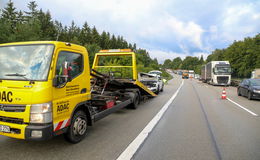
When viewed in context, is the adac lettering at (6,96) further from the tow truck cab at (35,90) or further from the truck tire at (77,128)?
the truck tire at (77,128)

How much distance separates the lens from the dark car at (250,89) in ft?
34.1

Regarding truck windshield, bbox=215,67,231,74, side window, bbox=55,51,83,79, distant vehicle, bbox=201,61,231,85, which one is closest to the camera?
side window, bbox=55,51,83,79

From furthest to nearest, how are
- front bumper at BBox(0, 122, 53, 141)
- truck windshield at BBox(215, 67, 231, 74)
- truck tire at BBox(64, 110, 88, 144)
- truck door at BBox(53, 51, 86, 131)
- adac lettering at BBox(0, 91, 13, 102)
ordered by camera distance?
truck windshield at BBox(215, 67, 231, 74) → truck tire at BBox(64, 110, 88, 144) → truck door at BBox(53, 51, 86, 131) → adac lettering at BBox(0, 91, 13, 102) → front bumper at BBox(0, 122, 53, 141)

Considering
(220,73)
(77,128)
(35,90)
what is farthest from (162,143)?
(220,73)

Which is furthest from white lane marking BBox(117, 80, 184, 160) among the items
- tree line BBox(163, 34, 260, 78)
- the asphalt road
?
tree line BBox(163, 34, 260, 78)

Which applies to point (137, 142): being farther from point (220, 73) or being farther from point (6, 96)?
point (220, 73)

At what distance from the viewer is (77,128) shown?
3.95 meters

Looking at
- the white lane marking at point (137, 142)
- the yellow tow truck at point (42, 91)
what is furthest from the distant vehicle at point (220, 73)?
the yellow tow truck at point (42, 91)

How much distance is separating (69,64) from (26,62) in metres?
0.78

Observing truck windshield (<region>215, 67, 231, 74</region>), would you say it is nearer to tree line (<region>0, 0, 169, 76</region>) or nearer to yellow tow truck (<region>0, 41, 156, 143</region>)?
tree line (<region>0, 0, 169, 76</region>)

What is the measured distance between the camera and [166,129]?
510cm

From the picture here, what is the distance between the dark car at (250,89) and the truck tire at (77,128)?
10548mm

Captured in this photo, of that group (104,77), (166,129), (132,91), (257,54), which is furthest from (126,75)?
(257,54)

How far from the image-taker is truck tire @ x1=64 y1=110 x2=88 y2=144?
149 inches
